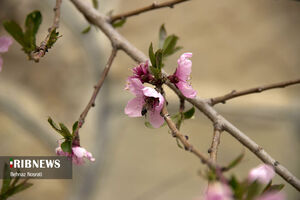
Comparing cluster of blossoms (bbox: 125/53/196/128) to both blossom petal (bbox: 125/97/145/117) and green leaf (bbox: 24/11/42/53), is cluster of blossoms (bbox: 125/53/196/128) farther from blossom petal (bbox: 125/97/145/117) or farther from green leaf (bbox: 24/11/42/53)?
green leaf (bbox: 24/11/42/53)

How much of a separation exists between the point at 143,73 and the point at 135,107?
48mm

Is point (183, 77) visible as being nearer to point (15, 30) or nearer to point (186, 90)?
point (186, 90)

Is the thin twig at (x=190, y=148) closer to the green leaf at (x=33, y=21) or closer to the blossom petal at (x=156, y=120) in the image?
the blossom petal at (x=156, y=120)

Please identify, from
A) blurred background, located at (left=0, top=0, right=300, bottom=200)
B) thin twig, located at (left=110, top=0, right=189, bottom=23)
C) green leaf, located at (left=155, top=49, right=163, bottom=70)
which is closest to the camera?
green leaf, located at (left=155, top=49, right=163, bottom=70)

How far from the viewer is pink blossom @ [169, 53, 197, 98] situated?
391 mm

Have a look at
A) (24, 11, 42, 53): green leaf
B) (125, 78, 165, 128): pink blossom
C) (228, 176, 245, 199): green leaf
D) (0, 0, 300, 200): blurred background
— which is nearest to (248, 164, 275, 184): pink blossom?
(228, 176, 245, 199): green leaf

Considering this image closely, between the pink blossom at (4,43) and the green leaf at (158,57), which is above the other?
the pink blossom at (4,43)

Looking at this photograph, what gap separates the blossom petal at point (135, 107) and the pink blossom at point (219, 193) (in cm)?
18

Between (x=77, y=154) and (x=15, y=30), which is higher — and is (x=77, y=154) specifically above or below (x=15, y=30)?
below

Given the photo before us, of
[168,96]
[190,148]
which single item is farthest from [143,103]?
[168,96]

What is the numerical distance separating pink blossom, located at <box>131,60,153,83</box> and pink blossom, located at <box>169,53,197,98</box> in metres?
0.03

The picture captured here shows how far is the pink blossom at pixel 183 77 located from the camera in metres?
0.39

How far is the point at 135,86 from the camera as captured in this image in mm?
392

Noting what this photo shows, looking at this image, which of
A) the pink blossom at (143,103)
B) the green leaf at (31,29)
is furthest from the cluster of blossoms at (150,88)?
the green leaf at (31,29)
